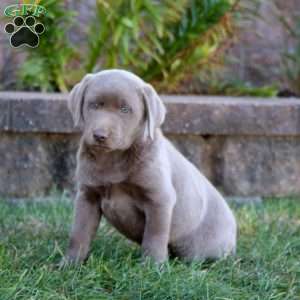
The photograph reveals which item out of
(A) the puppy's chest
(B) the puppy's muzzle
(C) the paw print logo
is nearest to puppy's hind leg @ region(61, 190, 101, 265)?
(A) the puppy's chest

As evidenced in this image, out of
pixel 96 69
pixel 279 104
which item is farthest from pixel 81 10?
pixel 279 104

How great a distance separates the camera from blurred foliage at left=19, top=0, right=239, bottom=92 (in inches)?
226

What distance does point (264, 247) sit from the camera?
408cm

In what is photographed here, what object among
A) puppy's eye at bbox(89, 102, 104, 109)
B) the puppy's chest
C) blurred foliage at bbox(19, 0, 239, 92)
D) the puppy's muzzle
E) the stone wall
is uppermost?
puppy's eye at bbox(89, 102, 104, 109)

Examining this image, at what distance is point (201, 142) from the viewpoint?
551 cm

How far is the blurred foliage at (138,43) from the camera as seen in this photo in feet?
18.8

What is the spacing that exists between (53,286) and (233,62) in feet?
13.9

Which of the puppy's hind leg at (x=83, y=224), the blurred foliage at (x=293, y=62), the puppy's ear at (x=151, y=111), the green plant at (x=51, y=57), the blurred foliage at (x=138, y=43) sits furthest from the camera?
the blurred foliage at (x=293, y=62)

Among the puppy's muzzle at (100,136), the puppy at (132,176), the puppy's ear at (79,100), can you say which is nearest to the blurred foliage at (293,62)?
the puppy at (132,176)

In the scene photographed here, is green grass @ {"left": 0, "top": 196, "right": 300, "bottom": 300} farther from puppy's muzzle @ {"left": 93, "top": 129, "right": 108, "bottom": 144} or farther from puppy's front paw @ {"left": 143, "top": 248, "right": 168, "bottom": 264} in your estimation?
puppy's muzzle @ {"left": 93, "top": 129, "right": 108, "bottom": 144}

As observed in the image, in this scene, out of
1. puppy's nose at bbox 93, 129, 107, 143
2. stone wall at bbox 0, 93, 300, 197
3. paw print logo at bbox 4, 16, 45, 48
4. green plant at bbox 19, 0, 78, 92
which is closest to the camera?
paw print logo at bbox 4, 16, 45, 48

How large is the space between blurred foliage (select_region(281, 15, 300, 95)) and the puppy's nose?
382cm

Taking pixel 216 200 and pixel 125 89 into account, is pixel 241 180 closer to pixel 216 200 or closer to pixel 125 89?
pixel 216 200

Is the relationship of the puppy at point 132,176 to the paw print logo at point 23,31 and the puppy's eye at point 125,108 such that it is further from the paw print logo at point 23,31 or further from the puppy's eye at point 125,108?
the paw print logo at point 23,31
